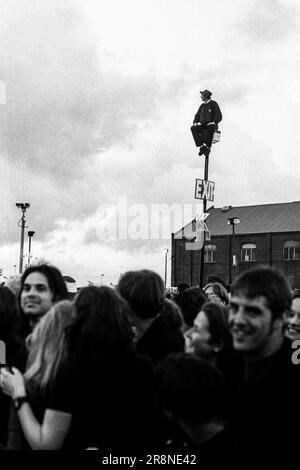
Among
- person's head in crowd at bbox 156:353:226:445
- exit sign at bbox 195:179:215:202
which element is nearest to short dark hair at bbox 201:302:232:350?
person's head in crowd at bbox 156:353:226:445

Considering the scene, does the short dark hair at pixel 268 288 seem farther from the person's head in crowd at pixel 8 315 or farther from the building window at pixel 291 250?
the building window at pixel 291 250

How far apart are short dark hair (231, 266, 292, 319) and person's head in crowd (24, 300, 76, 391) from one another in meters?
0.95

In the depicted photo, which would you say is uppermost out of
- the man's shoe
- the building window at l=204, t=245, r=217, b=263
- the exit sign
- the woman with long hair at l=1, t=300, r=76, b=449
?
the man's shoe

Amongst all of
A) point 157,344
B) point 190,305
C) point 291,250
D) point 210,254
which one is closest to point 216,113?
point 190,305

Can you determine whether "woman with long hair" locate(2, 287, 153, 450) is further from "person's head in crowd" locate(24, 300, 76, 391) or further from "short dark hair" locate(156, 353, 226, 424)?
"short dark hair" locate(156, 353, 226, 424)

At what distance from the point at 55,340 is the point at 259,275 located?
3.92ft

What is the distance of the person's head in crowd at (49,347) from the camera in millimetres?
3004

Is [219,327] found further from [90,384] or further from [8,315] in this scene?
[8,315]

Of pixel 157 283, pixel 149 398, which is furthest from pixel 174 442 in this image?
pixel 157 283

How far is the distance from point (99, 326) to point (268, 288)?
2.99ft

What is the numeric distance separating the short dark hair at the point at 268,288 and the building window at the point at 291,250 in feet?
174

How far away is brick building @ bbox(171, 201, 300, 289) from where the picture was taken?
54.6 metres
